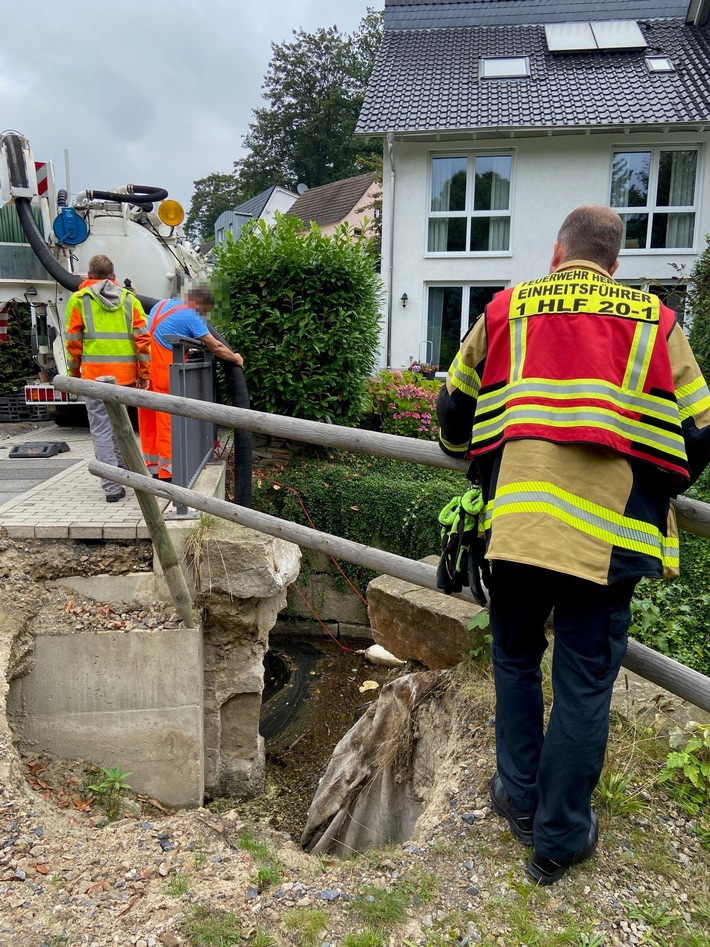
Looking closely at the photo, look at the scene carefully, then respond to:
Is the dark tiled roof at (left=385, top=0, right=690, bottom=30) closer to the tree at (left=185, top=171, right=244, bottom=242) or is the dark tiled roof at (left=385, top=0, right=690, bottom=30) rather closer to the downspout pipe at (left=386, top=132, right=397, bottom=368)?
the downspout pipe at (left=386, top=132, right=397, bottom=368)

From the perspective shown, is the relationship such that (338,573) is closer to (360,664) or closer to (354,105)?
(360,664)

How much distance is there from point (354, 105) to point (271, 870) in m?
43.9

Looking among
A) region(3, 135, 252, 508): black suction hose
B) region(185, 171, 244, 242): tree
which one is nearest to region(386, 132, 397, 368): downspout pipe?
region(3, 135, 252, 508): black suction hose

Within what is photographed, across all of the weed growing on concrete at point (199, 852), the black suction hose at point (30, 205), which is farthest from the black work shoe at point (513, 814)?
the black suction hose at point (30, 205)

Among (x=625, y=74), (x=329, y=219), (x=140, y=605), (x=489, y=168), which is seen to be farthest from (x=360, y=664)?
(x=329, y=219)

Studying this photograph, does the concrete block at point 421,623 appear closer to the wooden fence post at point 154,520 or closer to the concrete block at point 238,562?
the concrete block at point 238,562

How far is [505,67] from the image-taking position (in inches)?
632

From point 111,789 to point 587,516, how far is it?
347cm

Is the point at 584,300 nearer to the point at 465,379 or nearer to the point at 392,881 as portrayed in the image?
the point at 465,379

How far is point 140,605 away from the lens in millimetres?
4371

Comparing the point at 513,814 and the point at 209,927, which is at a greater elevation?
the point at 513,814

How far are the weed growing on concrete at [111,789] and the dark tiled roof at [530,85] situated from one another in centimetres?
1367

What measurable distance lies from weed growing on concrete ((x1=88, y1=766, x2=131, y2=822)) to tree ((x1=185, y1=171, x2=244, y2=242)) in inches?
1867

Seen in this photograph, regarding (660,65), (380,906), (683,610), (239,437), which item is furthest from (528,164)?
(380,906)
